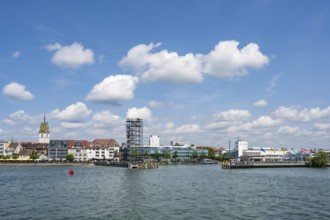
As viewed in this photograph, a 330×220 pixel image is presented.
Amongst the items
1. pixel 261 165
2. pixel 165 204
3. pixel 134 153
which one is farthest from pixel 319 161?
pixel 165 204

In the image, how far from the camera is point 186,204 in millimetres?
45969

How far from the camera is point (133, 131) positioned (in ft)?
591

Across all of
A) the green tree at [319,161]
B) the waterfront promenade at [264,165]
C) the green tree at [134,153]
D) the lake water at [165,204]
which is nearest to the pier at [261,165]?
the waterfront promenade at [264,165]

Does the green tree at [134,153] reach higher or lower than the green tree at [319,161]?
higher

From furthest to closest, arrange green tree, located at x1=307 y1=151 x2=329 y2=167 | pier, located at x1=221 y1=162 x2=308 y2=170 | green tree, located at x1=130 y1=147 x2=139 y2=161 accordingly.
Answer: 1. green tree, located at x1=130 y1=147 x2=139 y2=161
2. green tree, located at x1=307 y1=151 x2=329 y2=167
3. pier, located at x1=221 y1=162 x2=308 y2=170

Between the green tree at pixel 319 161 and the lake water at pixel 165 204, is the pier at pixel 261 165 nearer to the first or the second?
the green tree at pixel 319 161

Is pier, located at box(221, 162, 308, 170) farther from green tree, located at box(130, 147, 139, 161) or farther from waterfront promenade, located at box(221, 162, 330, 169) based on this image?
green tree, located at box(130, 147, 139, 161)

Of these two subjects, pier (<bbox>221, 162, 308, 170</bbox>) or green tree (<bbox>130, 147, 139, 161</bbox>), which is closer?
pier (<bbox>221, 162, 308, 170</bbox>)

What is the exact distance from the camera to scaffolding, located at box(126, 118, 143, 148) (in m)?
178

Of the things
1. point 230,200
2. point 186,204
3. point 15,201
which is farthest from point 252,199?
point 15,201

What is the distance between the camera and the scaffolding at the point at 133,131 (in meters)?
178

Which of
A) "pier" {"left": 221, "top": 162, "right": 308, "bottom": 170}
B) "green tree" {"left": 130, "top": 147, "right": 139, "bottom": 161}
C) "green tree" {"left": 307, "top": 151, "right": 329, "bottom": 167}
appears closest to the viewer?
"pier" {"left": 221, "top": 162, "right": 308, "bottom": 170}

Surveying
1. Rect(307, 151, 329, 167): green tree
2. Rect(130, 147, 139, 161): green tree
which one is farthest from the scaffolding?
Rect(307, 151, 329, 167): green tree

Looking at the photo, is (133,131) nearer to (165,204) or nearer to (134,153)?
(134,153)
